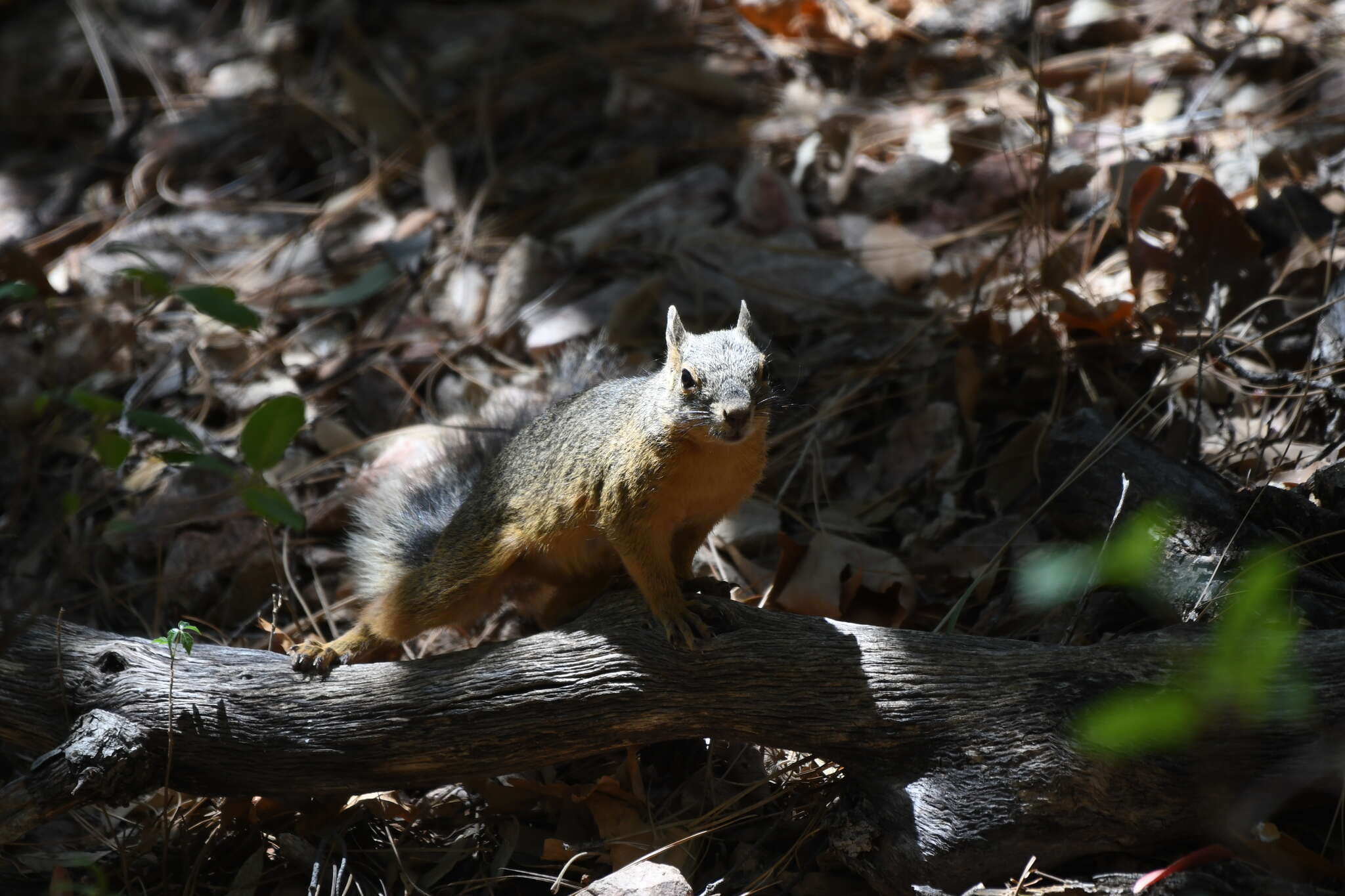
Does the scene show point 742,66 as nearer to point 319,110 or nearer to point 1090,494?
point 319,110

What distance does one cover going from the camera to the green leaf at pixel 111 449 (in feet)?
8.62

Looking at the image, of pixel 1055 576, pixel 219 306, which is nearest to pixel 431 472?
pixel 219 306

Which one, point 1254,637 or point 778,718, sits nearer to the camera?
point 1254,637

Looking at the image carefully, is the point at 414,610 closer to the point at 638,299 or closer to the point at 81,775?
the point at 81,775

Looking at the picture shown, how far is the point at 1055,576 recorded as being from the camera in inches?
87.1

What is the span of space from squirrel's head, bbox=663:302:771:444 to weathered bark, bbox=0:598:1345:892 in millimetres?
429

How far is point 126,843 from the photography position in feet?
8.25

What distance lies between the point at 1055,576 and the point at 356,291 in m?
3.01

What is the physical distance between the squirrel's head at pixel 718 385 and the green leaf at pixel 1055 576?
2.35ft

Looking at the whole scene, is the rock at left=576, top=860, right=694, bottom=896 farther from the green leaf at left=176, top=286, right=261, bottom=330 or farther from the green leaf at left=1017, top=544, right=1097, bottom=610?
the green leaf at left=176, top=286, right=261, bottom=330

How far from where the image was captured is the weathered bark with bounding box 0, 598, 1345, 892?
6.48ft

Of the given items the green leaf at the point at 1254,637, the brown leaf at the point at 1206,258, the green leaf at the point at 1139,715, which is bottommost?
the green leaf at the point at 1139,715

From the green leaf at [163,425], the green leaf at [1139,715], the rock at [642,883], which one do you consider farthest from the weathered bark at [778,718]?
the green leaf at [163,425]

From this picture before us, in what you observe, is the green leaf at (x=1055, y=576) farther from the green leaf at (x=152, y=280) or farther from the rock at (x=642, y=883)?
the green leaf at (x=152, y=280)
